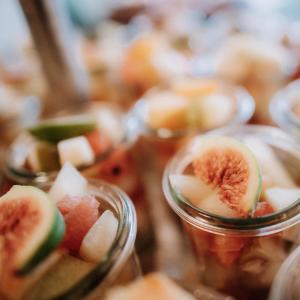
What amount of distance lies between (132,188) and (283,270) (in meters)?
0.38

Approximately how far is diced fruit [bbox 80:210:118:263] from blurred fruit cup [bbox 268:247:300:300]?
0.24 m

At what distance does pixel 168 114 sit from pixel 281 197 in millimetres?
→ 356

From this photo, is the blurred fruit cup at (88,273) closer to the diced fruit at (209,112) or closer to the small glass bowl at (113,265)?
the small glass bowl at (113,265)

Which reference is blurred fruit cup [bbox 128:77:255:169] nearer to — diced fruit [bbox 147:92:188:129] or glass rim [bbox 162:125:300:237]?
diced fruit [bbox 147:92:188:129]

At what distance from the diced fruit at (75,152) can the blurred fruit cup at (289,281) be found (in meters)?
0.39

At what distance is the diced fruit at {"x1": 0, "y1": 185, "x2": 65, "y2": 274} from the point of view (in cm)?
48

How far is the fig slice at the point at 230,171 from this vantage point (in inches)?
21.7

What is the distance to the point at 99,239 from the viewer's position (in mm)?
528

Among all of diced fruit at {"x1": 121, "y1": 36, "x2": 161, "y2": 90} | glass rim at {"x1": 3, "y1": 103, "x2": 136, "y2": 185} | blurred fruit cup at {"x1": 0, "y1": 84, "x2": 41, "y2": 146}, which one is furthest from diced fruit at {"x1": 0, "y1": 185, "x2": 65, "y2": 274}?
diced fruit at {"x1": 121, "y1": 36, "x2": 161, "y2": 90}

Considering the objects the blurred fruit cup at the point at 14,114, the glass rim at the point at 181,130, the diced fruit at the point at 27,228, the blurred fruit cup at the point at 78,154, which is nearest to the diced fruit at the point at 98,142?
the blurred fruit cup at the point at 78,154

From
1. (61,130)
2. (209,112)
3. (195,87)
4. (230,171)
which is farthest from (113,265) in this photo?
(195,87)

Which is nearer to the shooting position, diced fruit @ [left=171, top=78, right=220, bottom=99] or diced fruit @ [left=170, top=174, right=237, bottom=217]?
diced fruit @ [left=170, top=174, right=237, bottom=217]

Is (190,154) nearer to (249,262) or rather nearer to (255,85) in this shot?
(249,262)

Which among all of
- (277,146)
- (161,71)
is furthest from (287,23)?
(277,146)
